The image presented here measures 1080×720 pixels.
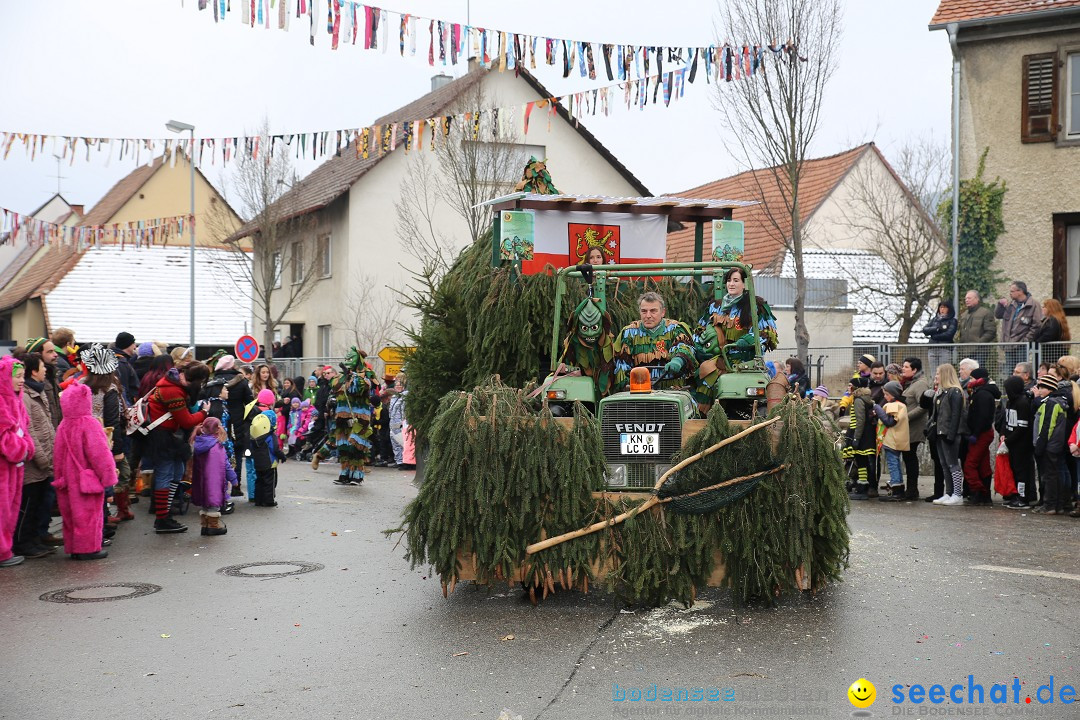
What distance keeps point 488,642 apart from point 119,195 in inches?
1922

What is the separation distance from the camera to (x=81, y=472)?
32.3ft

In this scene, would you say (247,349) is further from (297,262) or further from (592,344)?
(297,262)

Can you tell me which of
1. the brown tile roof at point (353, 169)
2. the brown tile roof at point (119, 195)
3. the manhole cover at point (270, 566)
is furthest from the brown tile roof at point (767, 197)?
the brown tile roof at point (119, 195)

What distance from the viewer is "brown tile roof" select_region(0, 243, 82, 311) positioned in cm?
4281

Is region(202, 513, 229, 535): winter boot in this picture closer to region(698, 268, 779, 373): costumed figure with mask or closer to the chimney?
region(698, 268, 779, 373): costumed figure with mask

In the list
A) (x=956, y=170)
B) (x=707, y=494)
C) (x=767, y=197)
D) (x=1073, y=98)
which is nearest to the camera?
(x=707, y=494)

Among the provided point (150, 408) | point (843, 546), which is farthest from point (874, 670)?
point (150, 408)

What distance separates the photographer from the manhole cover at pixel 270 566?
9195mm

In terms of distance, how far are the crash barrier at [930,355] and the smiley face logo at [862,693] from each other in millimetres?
9500

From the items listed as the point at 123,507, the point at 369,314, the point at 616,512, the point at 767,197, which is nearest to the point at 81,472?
the point at 123,507

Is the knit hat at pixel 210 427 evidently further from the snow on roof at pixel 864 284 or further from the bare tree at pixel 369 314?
the snow on roof at pixel 864 284

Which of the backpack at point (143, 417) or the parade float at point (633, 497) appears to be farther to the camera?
the backpack at point (143, 417)

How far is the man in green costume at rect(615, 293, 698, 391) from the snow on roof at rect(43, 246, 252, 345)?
32.4 metres

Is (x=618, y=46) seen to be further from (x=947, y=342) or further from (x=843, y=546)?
(x=843, y=546)
